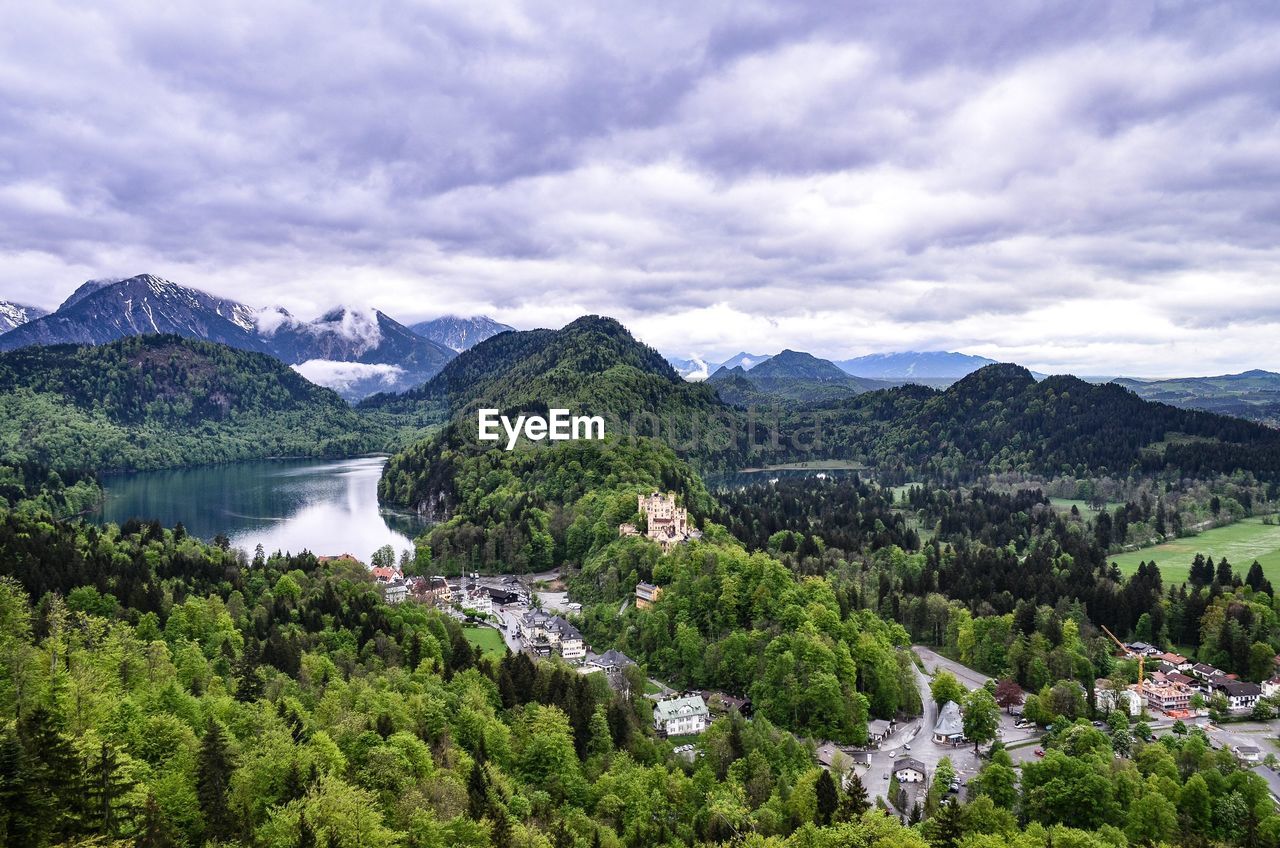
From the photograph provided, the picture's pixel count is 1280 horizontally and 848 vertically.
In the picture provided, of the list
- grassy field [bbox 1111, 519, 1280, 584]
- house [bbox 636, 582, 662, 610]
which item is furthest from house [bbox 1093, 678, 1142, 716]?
grassy field [bbox 1111, 519, 1280, 584]

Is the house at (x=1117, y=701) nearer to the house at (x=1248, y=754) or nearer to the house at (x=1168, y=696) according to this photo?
the house at (x=1168, y=696)

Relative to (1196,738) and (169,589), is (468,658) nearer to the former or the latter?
(169,589)

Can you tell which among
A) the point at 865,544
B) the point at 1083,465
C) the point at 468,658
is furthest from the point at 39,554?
the point at 1083,465

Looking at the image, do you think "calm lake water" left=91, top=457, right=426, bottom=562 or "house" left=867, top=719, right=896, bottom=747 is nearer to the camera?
"house" left=867, top=719, right=896, bottom=747

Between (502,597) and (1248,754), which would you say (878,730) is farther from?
(502,597)

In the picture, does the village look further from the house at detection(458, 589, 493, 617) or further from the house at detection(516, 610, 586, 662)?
the house at detection(458, 589, 493, 617)

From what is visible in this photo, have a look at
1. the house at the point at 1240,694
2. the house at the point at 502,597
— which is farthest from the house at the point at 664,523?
the house at the point at 1240,694

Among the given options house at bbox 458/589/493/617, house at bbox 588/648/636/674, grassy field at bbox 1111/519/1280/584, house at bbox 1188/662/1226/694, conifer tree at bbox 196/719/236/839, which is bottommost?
house at bbox 1188/662/1226/694
